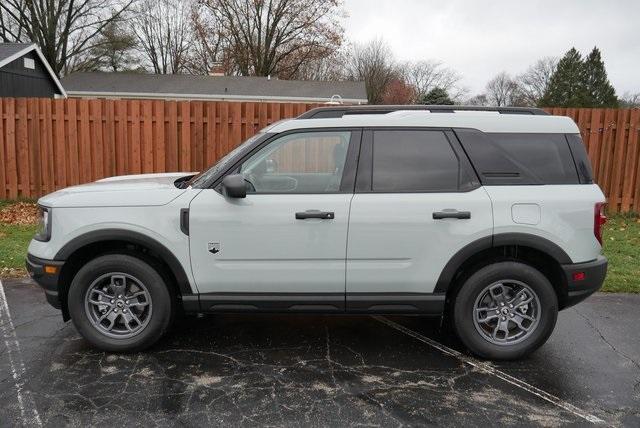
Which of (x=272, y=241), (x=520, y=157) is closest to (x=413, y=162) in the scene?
(x=520, y=157)

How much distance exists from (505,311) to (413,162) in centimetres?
137

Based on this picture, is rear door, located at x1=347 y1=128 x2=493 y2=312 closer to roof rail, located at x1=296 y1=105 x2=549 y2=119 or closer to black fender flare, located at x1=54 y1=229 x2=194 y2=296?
roof rail, located at x1=296 y1=105 x2=549 y2=119

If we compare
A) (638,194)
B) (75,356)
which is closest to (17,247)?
(75,356)

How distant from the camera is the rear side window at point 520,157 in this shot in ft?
13.2

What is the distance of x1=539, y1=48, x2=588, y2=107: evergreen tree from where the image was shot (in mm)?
49844

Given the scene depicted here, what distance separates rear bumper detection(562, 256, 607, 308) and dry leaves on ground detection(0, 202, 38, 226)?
28.2 feet

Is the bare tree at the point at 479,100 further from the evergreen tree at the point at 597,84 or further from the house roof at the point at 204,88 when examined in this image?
the house roof at the point at 204,88

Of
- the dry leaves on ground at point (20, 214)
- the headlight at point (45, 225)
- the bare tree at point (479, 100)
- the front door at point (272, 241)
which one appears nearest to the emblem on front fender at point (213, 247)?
the front door at point (272, 241)

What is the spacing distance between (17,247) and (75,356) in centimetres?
413

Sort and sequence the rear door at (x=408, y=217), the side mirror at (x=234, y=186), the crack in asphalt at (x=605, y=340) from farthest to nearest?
the crack in asphalt at (x=605, y=340) → the rear door at (x=408, y=217) → the side mirror at (x=234, y=186)

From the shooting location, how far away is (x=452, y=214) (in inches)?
154

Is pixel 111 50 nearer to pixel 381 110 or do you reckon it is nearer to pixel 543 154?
pixel 381 110

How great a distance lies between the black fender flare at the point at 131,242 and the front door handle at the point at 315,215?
1.00 metres

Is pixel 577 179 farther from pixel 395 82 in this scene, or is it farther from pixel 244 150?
pixel 395 82
